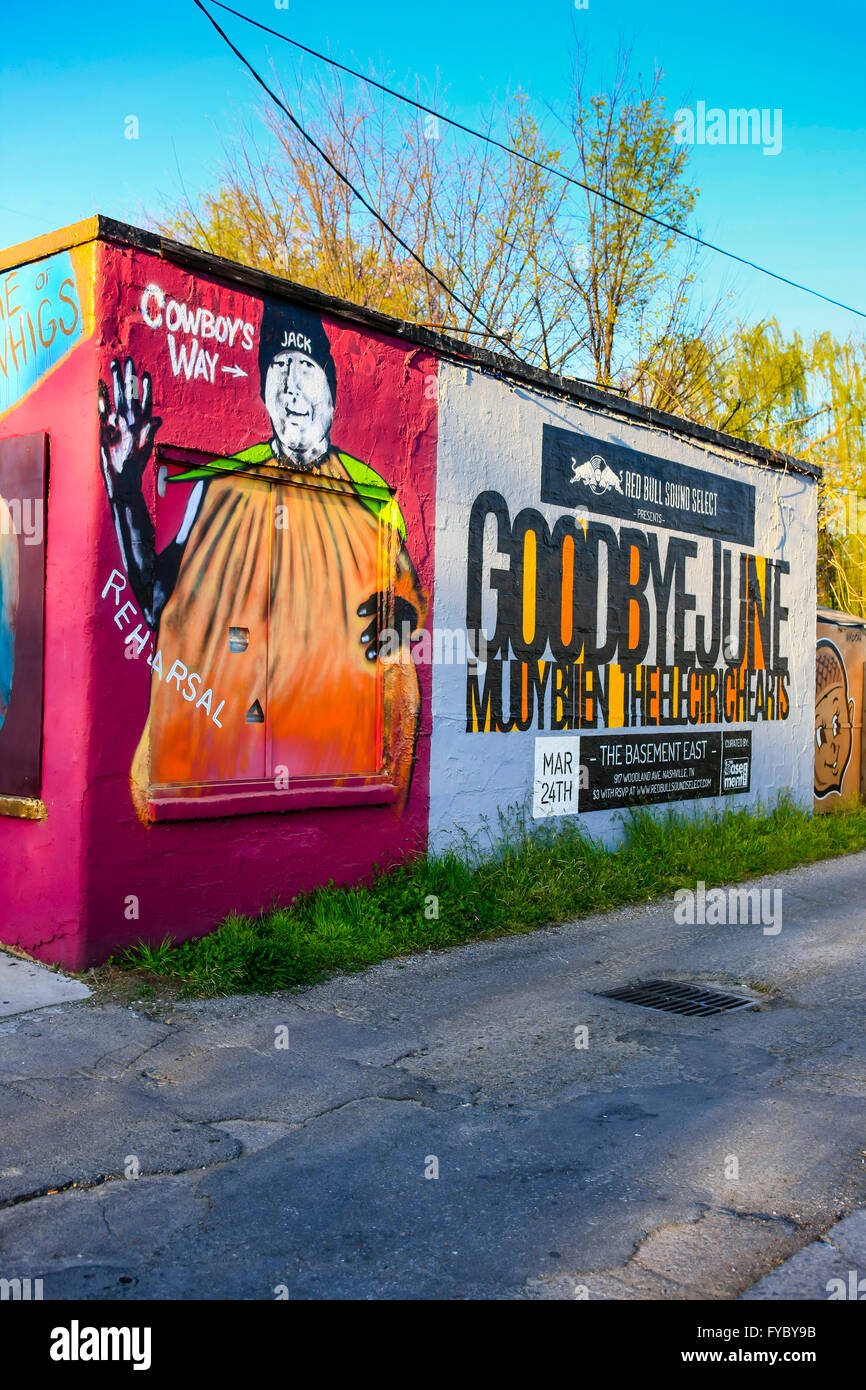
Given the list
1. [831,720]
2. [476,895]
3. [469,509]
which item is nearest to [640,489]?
[469,509]

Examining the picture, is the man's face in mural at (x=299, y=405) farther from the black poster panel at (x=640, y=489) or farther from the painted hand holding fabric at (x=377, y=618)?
the black poster panel at (x=640, y=489)

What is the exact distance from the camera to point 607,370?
714 inches

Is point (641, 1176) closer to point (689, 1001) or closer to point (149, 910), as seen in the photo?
point (689, 1001)

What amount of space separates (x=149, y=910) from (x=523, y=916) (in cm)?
269

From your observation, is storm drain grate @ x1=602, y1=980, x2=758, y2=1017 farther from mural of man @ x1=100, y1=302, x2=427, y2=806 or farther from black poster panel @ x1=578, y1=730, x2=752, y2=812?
black poster panel @ x1=578, y1=730, x2=752, y2=812

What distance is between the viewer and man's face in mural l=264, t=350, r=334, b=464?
676cm

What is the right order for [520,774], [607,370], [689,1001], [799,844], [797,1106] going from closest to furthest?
[797,1106] → [689,1001] → [520,774] → [799,844] → [607,370]

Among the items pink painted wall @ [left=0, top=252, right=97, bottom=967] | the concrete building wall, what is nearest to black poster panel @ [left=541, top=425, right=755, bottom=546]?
the concrete building wall

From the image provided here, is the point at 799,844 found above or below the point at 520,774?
below

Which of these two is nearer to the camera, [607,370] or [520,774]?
[520,774]

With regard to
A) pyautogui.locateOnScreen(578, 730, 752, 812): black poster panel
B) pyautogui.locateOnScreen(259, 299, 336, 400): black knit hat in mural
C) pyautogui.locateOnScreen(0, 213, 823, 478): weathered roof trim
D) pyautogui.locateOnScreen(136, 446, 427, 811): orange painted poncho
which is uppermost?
pyautogui.locateOnScreen(0, 213, 823, 478): weathered roof trim

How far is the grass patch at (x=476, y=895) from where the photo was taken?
5.87m

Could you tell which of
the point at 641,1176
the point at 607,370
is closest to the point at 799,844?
the point at 641,1176

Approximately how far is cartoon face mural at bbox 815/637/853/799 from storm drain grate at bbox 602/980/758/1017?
7.92m
